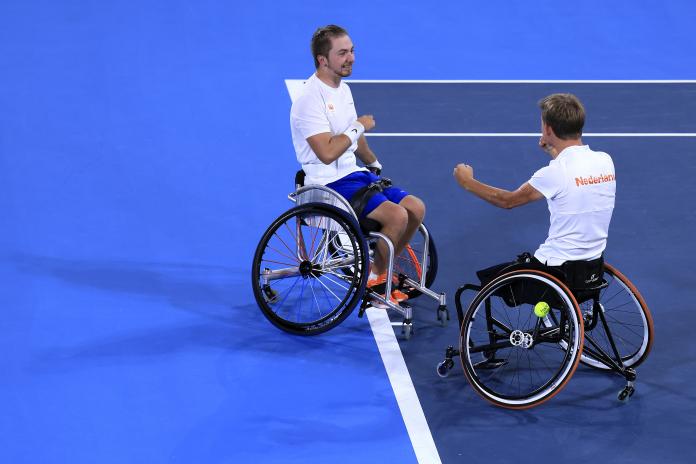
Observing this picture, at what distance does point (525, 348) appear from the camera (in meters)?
5.84

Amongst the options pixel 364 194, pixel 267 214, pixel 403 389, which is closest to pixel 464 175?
pixel 364 194

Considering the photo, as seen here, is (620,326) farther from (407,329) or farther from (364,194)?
(364,194)

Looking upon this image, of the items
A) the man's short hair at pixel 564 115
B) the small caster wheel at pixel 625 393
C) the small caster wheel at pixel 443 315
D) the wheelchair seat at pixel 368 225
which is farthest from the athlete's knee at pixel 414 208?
the small caster wheel at pixel 625 393

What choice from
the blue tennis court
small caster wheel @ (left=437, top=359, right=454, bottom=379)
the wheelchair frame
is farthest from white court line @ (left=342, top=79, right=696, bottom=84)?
small caster wheel @ (left=437, top=359, right=454, bottom=379)

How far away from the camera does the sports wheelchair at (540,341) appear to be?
18.3ft

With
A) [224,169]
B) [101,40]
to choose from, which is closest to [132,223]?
[224,169]

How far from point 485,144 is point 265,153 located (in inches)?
73.1

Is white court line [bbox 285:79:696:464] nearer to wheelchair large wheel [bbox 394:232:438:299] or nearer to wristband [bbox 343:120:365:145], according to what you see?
wheelchair large wheel [bbox 394:232:438:299]

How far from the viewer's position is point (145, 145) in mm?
9312

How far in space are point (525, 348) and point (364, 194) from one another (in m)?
1.37

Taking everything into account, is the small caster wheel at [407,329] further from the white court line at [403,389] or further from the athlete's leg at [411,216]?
the athlete's leg at [411,216]

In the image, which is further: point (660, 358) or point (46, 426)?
point (660, 358)

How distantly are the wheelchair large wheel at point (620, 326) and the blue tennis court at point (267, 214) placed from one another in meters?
0.14

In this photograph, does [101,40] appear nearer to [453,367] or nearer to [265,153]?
[265,153]
